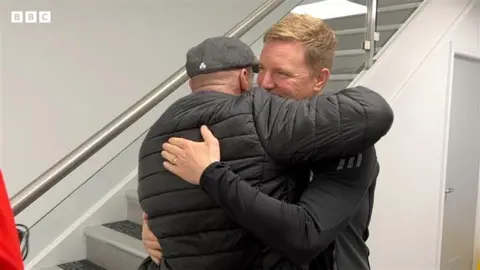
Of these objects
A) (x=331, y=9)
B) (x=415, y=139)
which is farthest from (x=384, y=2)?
(x=415, y=139)

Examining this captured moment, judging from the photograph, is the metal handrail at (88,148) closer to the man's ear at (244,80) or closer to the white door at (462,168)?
the man's ear at (244,80)

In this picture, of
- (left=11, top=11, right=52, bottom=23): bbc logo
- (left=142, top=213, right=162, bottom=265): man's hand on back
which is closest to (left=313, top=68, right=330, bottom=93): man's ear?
(left=142, top=213, right=162, bottom=265): man's hand on back

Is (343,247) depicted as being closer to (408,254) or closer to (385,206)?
(385,206)

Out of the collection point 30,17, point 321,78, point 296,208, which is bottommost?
point 296,208

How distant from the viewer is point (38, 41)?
3164mm

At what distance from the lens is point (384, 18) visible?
307 cm

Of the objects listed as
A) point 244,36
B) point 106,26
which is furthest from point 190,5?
point 244,36

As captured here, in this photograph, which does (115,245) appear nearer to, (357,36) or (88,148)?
(88,148)

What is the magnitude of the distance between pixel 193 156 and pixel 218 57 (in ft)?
0.72

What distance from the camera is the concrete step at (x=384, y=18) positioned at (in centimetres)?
305

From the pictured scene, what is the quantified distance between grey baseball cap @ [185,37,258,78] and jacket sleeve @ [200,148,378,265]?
0.71 ft

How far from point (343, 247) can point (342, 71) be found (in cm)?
193

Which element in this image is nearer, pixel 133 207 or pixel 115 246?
pixel 115 246

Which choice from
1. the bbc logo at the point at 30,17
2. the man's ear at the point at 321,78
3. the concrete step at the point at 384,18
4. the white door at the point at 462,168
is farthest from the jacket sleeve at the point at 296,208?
the white door at the point at 462,168
